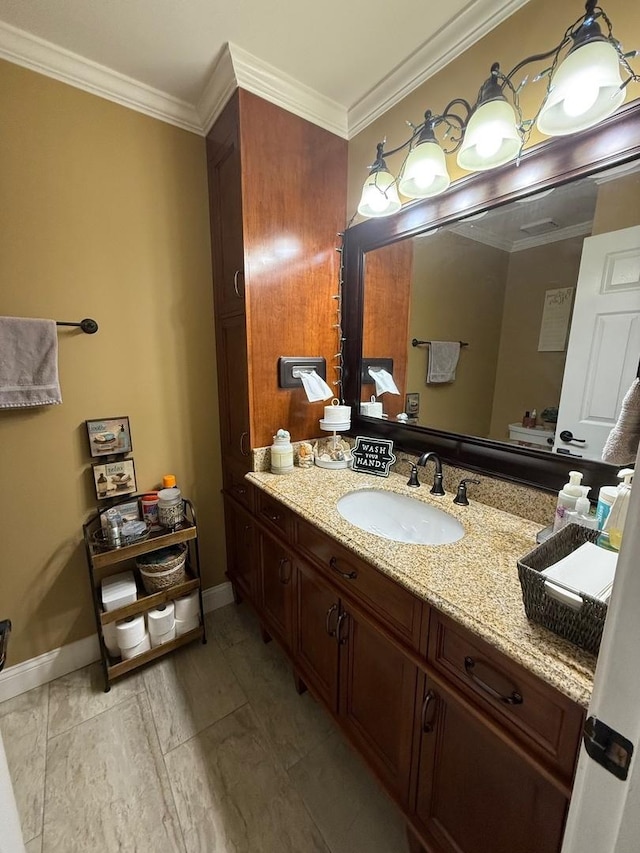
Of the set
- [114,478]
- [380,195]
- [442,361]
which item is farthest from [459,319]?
[114,478]

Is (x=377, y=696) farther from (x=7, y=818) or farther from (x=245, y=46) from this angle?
(x=245, y=46)

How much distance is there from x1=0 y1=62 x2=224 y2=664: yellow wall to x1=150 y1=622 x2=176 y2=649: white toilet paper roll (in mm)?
313

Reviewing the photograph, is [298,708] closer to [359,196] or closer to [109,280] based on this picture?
[109,280]

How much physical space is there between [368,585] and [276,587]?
0.65 metres

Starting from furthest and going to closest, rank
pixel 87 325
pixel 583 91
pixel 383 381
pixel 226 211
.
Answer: pixel 383 381 → pixel 226 211 → pixel 87 325 → pixel 583 91

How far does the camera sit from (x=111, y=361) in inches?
59.9

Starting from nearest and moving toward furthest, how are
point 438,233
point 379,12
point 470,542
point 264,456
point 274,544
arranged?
point 470,542 → point 379,12 → point 438,233 → point 274,544 → point 264,456

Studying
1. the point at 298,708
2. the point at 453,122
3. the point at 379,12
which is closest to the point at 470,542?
the point at 298,708

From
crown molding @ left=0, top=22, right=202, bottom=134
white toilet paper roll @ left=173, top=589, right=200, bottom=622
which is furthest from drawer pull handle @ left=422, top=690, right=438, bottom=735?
crown molding @ left=0, top=22, right=202, bottom=134

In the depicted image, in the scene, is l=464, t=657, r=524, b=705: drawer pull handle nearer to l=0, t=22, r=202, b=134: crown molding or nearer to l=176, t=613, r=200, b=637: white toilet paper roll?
l=176, t=613, r=200, b=637: white toilet paper roll

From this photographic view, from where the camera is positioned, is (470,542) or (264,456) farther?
(264,456)

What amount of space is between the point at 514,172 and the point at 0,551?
90.5 inches

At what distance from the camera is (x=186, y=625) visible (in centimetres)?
166

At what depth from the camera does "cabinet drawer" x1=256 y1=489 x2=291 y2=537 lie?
1342 mm
